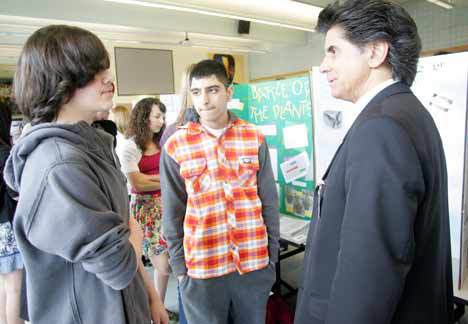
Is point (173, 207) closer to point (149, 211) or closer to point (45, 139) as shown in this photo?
point (45, 139)

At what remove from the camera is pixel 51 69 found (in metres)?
0.80

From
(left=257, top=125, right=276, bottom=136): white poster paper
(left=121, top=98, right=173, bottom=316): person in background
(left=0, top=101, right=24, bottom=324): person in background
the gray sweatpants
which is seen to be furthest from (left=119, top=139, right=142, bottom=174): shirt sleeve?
the gray sweatpants

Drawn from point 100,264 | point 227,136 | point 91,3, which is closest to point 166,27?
point 91,3

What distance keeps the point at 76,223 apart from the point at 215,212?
76 cm

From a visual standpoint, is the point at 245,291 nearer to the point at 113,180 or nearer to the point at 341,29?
the point at 113,180

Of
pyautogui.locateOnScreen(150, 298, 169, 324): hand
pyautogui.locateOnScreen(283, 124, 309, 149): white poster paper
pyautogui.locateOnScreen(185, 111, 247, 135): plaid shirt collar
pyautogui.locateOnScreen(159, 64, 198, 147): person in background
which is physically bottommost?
pyautogui.locateOnScreen(150, 298, 169, 324): hand

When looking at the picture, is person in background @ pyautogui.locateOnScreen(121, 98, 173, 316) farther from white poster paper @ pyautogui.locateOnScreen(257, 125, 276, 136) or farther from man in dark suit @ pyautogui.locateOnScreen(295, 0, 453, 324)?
man in dark suit @ pyautogui.locateOnScreen(295, 0, 453, 324)

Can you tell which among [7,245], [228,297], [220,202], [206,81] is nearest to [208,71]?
[206,81]

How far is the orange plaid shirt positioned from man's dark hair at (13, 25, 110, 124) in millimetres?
650

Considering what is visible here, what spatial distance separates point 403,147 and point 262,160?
0.89 metres

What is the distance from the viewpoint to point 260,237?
4.93 ft

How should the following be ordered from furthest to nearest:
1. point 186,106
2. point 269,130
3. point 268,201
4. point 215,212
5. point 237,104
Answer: point 237,104, point 269,130, point 186,106, point 268,201, point 215,212

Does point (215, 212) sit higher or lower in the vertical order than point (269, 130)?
lower

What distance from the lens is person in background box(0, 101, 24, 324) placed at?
1722 millimetres
